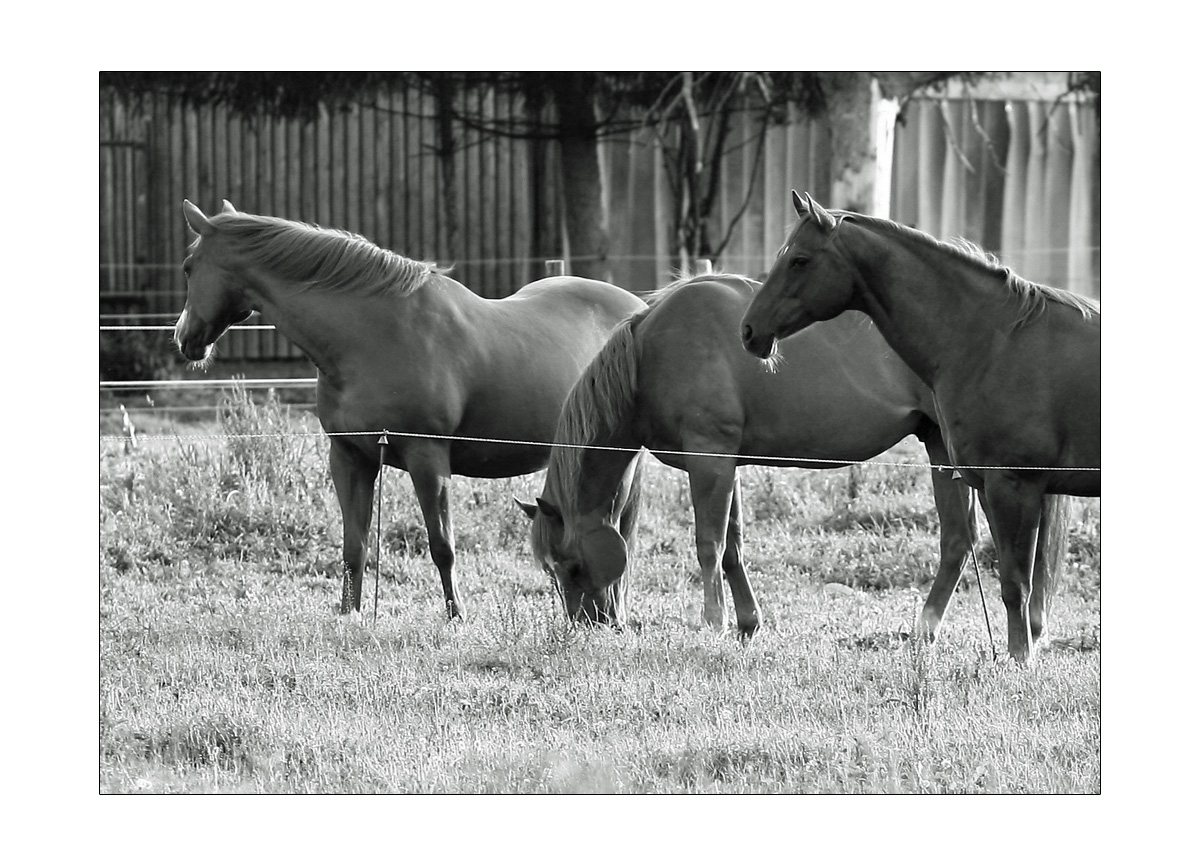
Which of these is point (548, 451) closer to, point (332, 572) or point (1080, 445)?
point (332, 572)

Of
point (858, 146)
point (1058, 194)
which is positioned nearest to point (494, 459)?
point (858, 146)

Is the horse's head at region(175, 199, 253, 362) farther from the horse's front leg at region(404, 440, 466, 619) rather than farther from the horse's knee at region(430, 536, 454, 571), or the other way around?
the horse's knee at region(430, 536, 454, 571)

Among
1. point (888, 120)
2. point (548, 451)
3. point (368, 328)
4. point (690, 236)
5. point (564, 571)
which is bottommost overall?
point (564, 571)

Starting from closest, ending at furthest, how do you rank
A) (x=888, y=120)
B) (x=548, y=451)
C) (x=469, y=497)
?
(x=548, y=451)
(x=469, y=497)
(x=888, y=120)

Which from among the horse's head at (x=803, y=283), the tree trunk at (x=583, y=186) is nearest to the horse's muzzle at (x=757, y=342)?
the horse's head at (x=803, y=283)

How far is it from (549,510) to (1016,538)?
1988 millimetres

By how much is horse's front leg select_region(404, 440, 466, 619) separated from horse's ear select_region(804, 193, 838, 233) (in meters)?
2.32

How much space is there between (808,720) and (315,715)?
6.17ft

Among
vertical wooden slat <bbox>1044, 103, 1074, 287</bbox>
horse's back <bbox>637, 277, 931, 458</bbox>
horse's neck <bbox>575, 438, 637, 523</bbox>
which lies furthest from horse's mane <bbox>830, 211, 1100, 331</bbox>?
vertical wooden slat <bbox>1044, 103, 1074, 287</bbox>

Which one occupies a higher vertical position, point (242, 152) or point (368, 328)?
point (242, 152)

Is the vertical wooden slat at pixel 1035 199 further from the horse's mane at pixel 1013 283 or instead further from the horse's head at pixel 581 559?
the horse's head at pixel 581 559

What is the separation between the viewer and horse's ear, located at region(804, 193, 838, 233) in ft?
17.7

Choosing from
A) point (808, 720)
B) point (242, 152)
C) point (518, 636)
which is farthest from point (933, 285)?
point (242, 152)

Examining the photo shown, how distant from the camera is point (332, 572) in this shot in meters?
8.20
